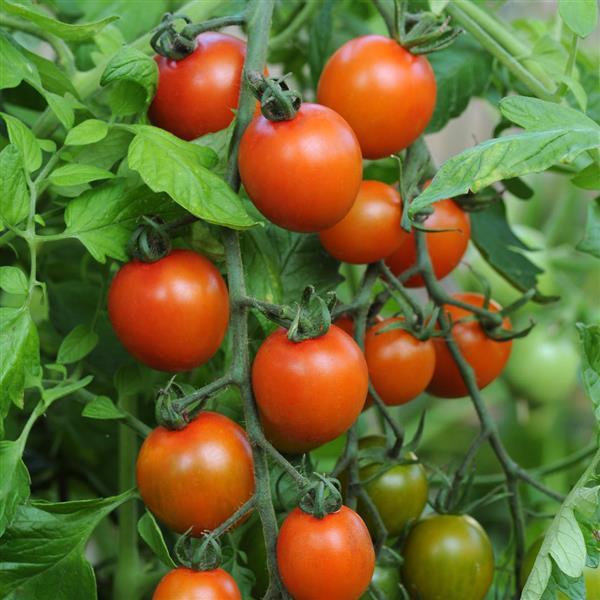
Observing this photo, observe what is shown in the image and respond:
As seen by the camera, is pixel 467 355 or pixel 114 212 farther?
pixel 467 355

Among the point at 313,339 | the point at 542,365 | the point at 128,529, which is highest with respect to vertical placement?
the point at 313,339

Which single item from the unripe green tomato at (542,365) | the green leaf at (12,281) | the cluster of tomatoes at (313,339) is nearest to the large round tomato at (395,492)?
the cluster of tomatoes at (313,339)

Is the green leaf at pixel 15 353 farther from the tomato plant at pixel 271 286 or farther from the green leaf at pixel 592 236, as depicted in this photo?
the green leaf at pixel 592 236

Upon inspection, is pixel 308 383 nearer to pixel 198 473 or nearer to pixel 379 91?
pixel 198 473

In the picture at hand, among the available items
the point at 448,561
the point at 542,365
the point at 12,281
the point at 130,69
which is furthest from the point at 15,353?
the point at 542,365

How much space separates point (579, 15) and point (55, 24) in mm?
248

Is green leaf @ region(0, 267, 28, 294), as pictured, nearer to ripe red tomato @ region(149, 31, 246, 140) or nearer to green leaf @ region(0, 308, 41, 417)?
green leaf @ region(0, 308, 41, 417)

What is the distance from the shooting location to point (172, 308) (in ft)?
1.49

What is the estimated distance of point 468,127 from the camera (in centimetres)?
190

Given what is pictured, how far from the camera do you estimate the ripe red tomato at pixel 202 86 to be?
496mm

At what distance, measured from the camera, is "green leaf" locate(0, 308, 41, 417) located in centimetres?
42

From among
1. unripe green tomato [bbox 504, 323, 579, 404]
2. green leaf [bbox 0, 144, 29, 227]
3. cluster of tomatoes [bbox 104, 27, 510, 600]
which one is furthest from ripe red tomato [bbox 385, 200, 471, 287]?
unripe green tomato [bbox 504, 323, 579, 404]

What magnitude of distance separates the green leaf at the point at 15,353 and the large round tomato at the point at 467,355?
24 centimetres

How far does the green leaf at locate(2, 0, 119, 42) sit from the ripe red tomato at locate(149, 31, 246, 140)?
4cm
